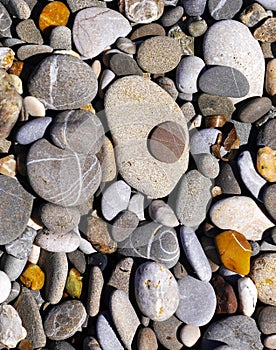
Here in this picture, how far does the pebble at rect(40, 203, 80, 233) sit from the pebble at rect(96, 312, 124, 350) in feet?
1.62

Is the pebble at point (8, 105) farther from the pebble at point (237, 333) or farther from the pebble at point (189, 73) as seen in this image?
the pebble at point (237, 333)

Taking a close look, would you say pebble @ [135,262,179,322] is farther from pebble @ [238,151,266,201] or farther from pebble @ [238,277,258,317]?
pebble @ [238,151,266,201]

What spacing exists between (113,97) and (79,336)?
125 centimetres

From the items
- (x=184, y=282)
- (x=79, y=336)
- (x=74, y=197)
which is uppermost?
(x=74, y=197)

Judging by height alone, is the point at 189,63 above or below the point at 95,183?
above

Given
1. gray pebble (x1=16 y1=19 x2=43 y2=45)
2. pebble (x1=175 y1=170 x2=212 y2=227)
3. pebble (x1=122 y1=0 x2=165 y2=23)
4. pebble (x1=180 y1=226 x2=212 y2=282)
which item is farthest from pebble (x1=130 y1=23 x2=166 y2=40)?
pebble (x1=180 y1=226 x2=212 y2=282)

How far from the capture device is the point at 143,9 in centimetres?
279

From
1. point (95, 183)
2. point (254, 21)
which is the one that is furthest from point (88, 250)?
point (254, 21)

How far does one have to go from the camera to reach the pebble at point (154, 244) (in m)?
2.69

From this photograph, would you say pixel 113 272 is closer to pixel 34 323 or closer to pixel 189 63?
pixel 34 323

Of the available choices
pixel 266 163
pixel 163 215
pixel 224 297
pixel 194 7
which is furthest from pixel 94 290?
pixel 194 7

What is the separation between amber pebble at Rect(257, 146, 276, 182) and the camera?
2.74 metres

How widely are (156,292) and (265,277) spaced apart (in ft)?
1.90

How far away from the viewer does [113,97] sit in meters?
2.74
